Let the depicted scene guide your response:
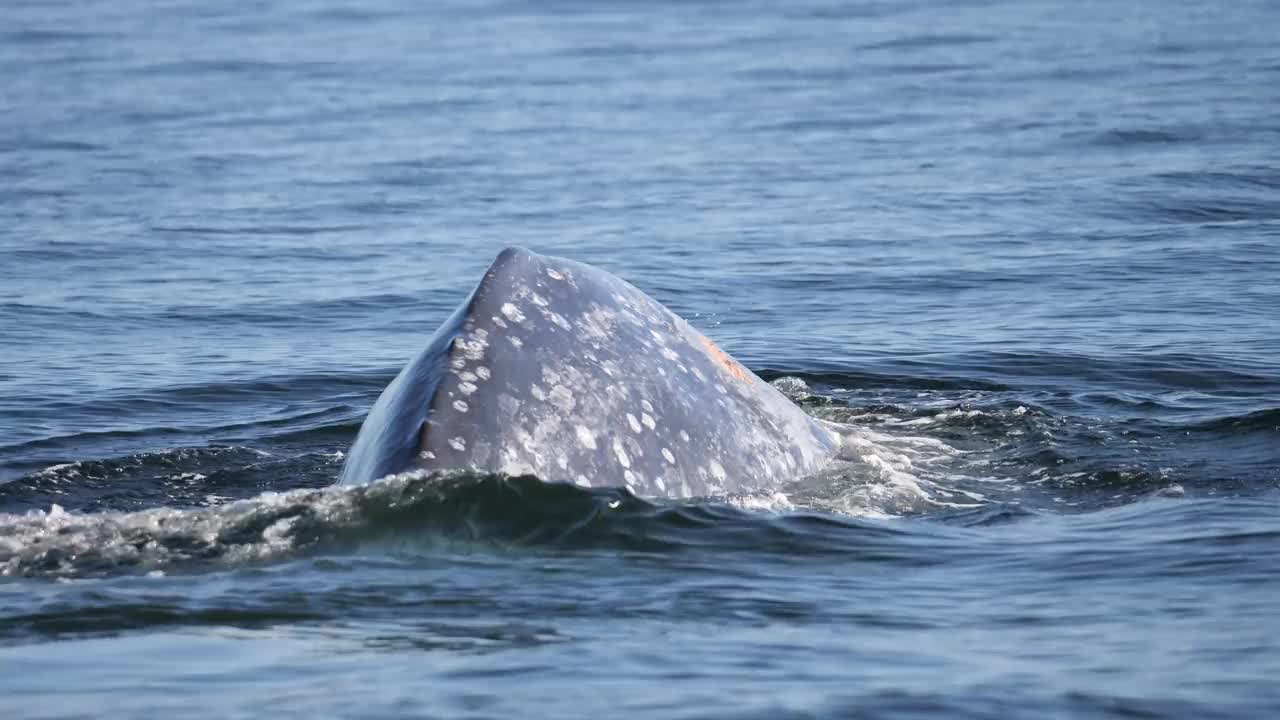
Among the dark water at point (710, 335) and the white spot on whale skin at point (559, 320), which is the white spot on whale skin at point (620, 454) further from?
the white spot on whale skin at point (559, 320)

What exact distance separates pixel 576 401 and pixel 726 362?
1029 millimetres

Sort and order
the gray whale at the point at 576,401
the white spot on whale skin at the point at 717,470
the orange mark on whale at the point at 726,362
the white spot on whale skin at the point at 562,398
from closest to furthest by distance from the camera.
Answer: the gray whale at the point at 576,401, the white spot on whale skin at the point at 562,398, the white spot on whale skin at the point at 717,470, the orange mark on whale at the point at 726,362

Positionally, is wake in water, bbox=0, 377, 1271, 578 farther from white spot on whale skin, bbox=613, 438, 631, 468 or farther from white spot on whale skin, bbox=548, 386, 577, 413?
white spot on whale skin, bbox=548, 386, 577, 413

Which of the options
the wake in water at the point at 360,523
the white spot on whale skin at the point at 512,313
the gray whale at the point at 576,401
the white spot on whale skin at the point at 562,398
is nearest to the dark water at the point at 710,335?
the wake in water at the point at 360,523

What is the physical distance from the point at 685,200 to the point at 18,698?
45.1 ft

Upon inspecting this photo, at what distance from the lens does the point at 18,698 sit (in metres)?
4.61

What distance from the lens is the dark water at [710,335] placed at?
5.00 meters

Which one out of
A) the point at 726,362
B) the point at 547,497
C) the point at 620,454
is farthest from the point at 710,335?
the point at 547,497

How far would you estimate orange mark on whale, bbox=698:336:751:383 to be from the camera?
6.84m

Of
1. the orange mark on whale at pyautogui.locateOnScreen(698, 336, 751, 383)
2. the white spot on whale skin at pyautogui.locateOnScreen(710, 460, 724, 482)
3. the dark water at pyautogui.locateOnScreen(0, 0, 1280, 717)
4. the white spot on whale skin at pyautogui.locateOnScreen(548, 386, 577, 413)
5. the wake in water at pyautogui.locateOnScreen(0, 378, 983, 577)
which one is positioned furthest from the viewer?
the orange mark on whale at pyautogui.locateOnScreen(698, 336, 751, 383)

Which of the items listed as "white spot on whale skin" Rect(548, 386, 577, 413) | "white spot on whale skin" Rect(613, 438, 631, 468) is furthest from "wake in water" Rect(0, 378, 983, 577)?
"white spot on whale skin" Rect(548, 386, 577, 413)

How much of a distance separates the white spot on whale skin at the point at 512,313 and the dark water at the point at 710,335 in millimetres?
689

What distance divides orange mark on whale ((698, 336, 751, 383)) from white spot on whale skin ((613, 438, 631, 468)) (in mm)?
885

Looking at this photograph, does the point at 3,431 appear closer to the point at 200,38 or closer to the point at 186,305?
the point at 186,305
